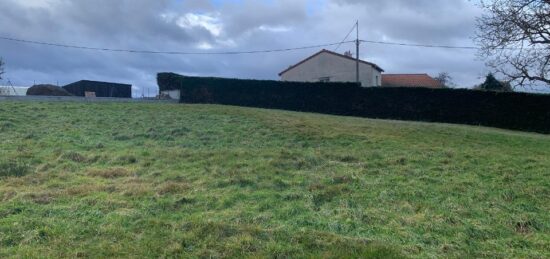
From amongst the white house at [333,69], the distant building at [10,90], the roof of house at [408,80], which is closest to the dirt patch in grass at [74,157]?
the distant building at [10,90]

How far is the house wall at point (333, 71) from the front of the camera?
132 ft

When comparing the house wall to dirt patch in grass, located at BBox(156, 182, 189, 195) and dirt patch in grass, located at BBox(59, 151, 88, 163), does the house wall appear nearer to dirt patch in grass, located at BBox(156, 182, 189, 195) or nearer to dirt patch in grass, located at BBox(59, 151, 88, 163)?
dirt patch in grass, located at BBox(59, 151, 88, 163)

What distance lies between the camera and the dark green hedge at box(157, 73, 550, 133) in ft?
77.4

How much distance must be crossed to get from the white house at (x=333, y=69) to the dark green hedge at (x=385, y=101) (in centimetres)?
1247

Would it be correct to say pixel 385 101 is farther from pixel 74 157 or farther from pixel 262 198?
pixel 262 198

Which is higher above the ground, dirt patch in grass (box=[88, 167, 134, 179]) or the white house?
the white house

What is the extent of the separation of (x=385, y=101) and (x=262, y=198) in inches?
806

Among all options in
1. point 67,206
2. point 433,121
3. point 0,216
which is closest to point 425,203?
point 67,206

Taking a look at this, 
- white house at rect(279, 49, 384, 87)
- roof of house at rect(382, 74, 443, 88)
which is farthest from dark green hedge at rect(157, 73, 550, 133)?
roof of house at rect(382, 74, 443, 88)

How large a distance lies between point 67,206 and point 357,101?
2205 centimetres

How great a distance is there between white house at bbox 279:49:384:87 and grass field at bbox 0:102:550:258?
91.1 feet

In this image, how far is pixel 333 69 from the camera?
1617 inches

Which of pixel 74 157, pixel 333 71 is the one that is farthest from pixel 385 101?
pixel 74 157

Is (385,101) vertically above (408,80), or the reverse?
(408,80)
